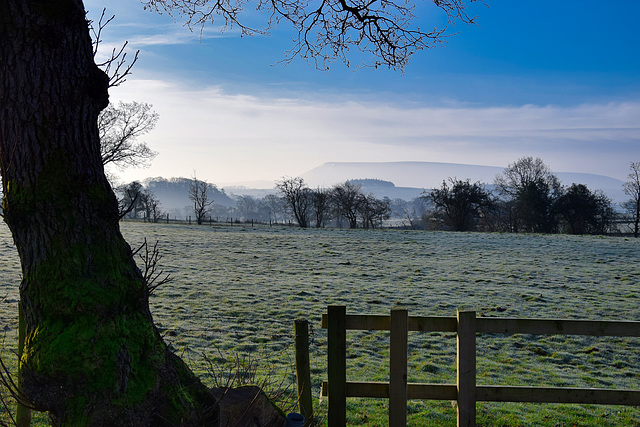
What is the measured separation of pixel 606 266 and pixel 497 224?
106 feet

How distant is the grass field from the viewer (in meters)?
8.08

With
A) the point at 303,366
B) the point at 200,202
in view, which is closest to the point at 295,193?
the point at 200,202

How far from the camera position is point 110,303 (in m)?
3.65

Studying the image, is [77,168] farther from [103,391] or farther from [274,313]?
[274,313]

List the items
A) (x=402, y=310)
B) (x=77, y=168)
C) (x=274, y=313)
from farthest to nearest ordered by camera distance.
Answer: (x=274, y=313) → (x=402, y=310) → (x=77, y=168)

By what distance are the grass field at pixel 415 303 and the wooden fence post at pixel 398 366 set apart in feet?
5.45

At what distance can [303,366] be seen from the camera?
470cm

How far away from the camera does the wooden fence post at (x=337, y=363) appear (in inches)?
179

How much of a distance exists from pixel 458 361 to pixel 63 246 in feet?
12.5

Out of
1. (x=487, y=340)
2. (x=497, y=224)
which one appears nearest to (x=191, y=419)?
(x=487, y=340)

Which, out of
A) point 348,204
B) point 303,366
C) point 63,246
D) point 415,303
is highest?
point 348,204

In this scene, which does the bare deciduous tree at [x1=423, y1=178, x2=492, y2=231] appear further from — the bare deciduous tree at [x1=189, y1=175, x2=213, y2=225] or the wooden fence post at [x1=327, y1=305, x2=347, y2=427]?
the wooden fence post at [x1=327, y1=305, x2=347, y2=427]

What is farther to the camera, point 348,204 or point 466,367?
point 348,204

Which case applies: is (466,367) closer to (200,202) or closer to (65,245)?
(65,245)
